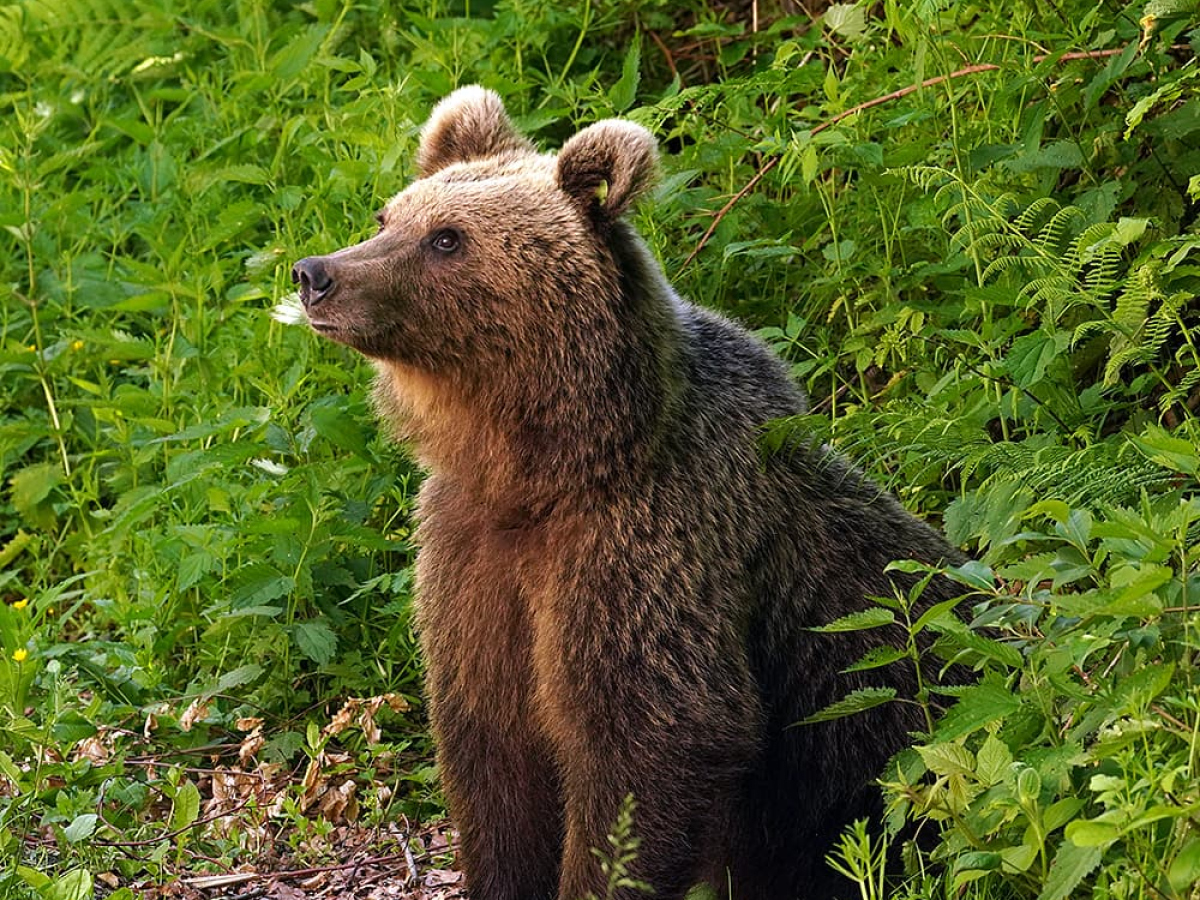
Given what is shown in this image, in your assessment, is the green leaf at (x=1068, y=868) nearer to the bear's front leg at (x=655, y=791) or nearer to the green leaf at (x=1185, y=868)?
the green leaf at (x=1185, y=868)

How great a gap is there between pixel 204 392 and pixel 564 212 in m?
2.66

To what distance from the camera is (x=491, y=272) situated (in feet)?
16.4

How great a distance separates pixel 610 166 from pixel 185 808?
7.83ft

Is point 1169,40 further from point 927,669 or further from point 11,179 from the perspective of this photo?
point 11,179

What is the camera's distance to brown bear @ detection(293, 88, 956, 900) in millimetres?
4754

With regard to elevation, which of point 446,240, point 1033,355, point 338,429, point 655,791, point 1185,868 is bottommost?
point 655,791

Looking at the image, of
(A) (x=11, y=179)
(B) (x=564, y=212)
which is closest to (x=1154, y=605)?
(B) (x=564, y=212)

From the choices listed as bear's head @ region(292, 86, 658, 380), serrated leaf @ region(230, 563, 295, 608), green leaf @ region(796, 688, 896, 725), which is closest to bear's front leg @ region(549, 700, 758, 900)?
green leaf @ region(796, 688, 896, 725)

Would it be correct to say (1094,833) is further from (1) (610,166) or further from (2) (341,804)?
(2) (341,804)

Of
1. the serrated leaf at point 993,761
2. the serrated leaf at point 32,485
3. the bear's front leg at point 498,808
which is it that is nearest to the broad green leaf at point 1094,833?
the serrated leaf at point 993,761

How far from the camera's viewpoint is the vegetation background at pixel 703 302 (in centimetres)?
413

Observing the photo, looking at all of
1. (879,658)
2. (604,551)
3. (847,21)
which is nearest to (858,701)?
(879,658)

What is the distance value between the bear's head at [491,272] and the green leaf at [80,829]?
4.92 feet

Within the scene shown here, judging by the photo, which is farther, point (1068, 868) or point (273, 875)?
point (273, 875)
